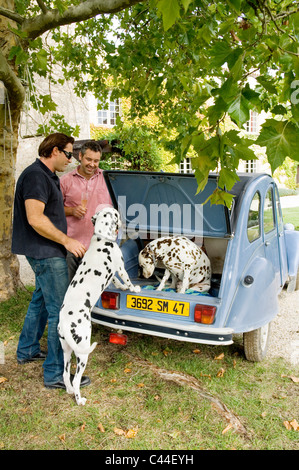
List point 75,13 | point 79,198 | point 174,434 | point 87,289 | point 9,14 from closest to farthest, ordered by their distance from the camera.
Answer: point 174,434 < point 87,289 < point 9,14 < point 75,13 < point 79,198

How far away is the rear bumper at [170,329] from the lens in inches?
136

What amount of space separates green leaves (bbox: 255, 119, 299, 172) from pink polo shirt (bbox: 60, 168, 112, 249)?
292cm

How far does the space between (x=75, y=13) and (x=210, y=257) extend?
3.32 meters

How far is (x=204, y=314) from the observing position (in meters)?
3.52

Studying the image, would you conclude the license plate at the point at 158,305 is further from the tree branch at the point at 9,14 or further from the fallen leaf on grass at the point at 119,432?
the tree branch at the point at 9,14

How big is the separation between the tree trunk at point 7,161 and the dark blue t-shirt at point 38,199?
2013 millimetres

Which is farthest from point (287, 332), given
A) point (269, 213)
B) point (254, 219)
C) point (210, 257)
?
point (254, 219)

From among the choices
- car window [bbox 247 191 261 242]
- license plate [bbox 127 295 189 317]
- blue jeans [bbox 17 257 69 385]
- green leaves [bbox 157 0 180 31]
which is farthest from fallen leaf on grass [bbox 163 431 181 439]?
green leaves [bbox 157 0 180 31]

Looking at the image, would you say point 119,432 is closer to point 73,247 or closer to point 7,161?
point 73,247

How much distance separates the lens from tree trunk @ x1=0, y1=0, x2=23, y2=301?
17.2 ft

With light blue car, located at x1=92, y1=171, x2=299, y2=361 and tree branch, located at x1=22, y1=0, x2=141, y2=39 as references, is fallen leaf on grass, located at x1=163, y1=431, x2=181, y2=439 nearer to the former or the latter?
light blue car, located at x1=92, y1=171, x2=299, y2=361

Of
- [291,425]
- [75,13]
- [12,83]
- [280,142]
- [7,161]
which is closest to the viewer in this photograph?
[280,142]
